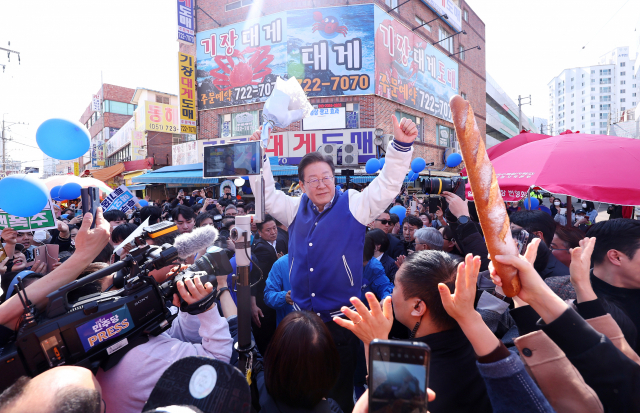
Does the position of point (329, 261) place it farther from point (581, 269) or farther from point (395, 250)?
point (395, 250)

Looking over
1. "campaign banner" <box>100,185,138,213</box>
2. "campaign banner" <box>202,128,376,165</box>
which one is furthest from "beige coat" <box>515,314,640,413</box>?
"campaign banner" <box>202,128,376,165</box>

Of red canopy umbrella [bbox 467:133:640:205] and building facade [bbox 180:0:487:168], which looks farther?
building facade [bbox 180:0:487:168]

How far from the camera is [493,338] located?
105 cm

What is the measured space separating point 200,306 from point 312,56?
1404 cm

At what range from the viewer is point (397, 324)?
2.14 meters

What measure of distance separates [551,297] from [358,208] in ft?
4.29

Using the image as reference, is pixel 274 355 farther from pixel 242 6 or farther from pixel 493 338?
pixel 242 6

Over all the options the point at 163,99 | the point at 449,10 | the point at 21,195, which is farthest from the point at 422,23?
the point at 21,195

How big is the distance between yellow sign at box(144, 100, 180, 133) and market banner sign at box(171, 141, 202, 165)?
634cm

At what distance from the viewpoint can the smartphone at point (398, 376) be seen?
0.71 m

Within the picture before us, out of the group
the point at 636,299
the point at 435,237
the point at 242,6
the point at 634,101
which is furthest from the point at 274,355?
the point at 634,101

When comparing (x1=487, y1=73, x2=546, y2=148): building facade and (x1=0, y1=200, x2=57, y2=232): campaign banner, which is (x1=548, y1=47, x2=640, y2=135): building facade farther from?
(x1=0, y1=200, x2=57, y2=232): campaign banner

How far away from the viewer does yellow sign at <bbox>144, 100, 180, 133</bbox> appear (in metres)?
22.7

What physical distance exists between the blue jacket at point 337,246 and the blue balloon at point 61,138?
2018 mm
